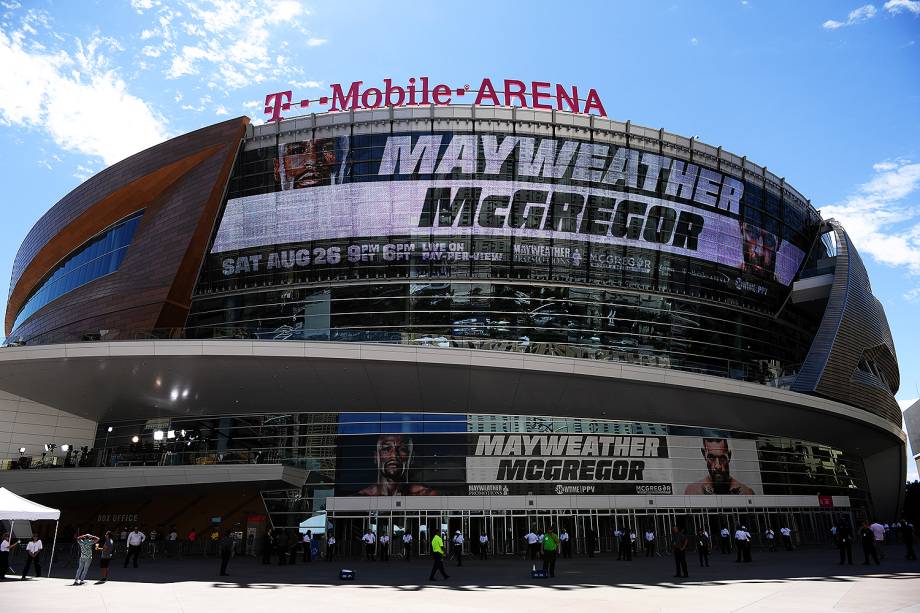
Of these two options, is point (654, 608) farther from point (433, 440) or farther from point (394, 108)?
point (394, 108)

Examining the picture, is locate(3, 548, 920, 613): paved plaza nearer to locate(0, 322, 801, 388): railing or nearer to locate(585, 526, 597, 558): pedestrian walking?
locate(585, 526, 597, 558): pedestrian walking

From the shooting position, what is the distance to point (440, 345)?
110 ft

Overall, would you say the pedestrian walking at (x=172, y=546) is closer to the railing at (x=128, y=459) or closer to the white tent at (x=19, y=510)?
the railing at (x=128, y=459)

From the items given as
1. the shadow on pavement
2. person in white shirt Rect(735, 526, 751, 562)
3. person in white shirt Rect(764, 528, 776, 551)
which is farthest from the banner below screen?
the shadow on pavement

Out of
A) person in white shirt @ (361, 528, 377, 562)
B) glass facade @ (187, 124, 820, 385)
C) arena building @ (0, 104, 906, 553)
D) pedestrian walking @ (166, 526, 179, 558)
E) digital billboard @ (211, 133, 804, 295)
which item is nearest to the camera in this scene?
person in white shirt @ (361, 528, 377, 562)

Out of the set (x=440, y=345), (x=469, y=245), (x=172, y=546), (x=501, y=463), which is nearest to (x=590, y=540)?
(x=501, y=463)

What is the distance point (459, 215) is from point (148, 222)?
21385 millimetres

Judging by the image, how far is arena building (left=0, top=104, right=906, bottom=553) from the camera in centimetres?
3400

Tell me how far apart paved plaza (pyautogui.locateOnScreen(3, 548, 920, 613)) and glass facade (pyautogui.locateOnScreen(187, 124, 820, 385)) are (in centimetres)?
1922

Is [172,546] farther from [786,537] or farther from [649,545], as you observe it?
[786,537]

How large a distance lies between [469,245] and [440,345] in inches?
400

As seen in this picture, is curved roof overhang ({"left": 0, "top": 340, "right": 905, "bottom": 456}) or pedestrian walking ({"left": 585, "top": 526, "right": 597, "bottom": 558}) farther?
pedestrian walking ({"left": 585, "top": 526, "right": 597, "bottom": 558})

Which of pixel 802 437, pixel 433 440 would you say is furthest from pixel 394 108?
pixel 802 437

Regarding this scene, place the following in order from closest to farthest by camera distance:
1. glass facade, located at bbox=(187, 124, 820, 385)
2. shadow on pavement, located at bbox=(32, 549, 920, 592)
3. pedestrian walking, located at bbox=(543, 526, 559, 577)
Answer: shadow on pavement, located at bbox=(32, 549, 920, 592) → pedestrian walking, located at bbox=(543, 526, 559, 577) → glass facade, located at bbox=(187, 124, 820, 385)
